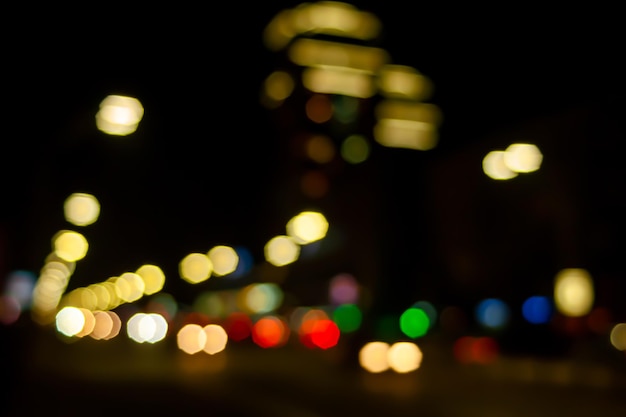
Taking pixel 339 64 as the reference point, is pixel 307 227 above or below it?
below

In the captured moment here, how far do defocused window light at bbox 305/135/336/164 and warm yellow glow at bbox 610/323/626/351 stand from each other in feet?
188

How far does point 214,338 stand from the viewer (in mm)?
40219

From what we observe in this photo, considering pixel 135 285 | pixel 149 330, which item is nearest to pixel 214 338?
pixel 149 330

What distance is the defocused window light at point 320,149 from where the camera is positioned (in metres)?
77.6

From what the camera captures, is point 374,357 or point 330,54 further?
point 330,54

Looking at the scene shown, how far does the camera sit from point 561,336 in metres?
23.3

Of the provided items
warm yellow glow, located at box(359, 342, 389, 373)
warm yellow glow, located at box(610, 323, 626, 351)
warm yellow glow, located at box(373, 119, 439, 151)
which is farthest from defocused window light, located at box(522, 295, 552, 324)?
warm yellow glow, located at box(373, 119, 439, 151)

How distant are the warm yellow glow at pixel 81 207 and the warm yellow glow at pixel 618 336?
1715cm

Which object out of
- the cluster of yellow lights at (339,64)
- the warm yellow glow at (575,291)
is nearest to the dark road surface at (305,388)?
the warm yellow glow at (575,291)

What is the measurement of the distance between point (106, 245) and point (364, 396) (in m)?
54.9

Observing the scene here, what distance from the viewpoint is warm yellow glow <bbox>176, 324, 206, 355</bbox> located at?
120ft

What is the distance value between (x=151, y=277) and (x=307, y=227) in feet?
60.7

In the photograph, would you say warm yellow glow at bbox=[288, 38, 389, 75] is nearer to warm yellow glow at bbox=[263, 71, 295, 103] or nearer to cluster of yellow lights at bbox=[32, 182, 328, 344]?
warm yellow glow at bbox=[263, 71, 295, 103]

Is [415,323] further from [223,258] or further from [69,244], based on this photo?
[223,258]
